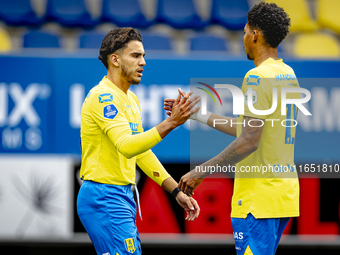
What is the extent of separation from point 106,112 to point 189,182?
2.33 ft

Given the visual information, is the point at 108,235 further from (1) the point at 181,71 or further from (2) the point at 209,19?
(2) the point at 209,19

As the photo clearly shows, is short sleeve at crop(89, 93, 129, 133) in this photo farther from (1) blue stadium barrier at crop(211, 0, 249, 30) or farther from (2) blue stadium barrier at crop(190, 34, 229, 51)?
(1) blue stadium barrier at crop(211, 0, 249, 30)

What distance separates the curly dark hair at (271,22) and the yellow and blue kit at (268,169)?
16cm

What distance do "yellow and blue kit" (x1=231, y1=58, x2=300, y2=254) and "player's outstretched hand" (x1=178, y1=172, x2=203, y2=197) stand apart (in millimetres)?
324

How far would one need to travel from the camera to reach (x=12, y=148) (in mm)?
4250

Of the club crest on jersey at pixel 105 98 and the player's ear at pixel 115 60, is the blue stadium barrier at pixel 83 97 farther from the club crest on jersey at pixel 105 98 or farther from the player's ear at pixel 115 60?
the club crest on jersey at pixel 105 98

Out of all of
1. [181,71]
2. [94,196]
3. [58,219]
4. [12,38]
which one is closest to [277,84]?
[94,196]

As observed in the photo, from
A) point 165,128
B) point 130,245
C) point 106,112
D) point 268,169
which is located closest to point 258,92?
point 268,169

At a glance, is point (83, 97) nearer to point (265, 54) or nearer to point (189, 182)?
point (189, 182)

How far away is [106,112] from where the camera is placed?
2.42m

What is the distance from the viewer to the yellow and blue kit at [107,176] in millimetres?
2416

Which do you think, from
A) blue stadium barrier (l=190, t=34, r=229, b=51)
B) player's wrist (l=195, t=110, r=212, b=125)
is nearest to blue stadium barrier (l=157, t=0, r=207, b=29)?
blue stadium barrier (l=190, t=34, r=229, b=51)

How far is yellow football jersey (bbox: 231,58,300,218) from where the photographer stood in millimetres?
2385

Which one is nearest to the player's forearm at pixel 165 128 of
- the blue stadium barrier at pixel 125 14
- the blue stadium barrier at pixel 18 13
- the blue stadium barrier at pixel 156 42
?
the blue stadium barrier at pixel 156 42
